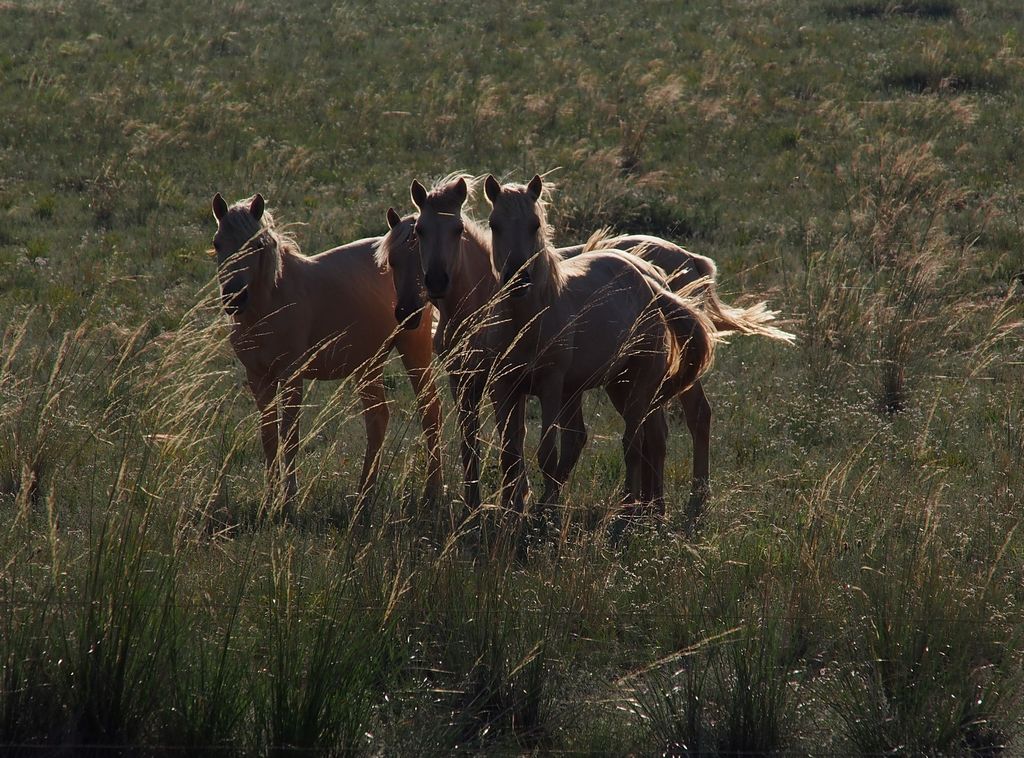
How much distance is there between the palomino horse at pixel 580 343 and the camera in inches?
240

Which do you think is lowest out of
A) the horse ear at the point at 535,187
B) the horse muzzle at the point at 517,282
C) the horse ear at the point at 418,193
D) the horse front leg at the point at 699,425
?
the horse front leg at the point at 699,425

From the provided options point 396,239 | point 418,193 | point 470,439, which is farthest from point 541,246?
point 396,239

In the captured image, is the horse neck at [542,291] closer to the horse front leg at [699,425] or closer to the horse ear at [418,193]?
the horse ear at [418,193]

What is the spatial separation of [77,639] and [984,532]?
3811mm

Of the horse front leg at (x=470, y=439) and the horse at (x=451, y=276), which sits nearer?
the horse front leg at (x=470, y=439)

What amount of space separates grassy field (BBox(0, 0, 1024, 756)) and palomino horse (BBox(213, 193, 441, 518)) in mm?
339

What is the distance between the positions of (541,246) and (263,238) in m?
1.81

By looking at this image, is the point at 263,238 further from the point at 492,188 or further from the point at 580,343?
the point at 580,343

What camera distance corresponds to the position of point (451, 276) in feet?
21.7

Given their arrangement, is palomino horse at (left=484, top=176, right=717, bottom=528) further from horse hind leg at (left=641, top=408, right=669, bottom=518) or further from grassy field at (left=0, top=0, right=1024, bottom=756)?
grassy field at (left=0, top=0, right=1024, bottom=756)

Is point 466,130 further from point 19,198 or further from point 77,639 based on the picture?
point 77,639

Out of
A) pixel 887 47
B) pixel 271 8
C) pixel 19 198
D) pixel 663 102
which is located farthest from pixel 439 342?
pixel 271 8

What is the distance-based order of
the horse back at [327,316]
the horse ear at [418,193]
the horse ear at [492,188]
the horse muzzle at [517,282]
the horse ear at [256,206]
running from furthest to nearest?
the horse back at [327,316]
the horse ear at [256,206]
the horse ear at [418,193]
the horse ear at [492,188]
the horse muzzle at [517,282]

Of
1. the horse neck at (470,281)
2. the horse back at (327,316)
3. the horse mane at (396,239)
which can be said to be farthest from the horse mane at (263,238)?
the horse neck at (470,281)
